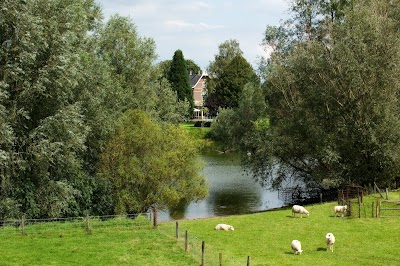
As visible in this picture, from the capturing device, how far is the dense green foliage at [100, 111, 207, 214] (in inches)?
1677

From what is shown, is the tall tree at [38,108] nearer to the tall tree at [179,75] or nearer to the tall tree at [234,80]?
the tall tree at [179,75]

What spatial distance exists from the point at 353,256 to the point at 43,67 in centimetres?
2542

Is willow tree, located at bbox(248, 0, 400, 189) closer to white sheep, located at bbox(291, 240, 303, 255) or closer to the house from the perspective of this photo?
white sheep, located at bbox(291, 240, 303, 255)

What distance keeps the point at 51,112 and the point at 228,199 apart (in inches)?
953

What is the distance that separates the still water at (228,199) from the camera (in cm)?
5025

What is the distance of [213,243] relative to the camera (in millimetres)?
30328

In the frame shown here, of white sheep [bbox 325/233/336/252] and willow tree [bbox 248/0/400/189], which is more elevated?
willow tree [bbox 248/0/400/189]

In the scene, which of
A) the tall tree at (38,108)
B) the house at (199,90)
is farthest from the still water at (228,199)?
the house at (199,90)

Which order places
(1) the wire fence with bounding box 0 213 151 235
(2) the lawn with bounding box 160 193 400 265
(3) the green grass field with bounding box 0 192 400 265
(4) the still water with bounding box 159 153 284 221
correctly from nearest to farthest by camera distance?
(3) the green grass field with bounding box 0 192 400 265
(2) the lawn with bounding box 160 193 400 265
(1) the wire fence with bounding box 0 213 151 235
(4) the still water with bounding box 159 153 284 221

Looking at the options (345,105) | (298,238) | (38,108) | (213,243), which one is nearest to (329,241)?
(298,238)

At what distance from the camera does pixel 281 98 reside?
5653 cm

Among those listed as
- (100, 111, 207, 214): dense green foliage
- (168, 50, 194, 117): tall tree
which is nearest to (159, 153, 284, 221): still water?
(100, 111, 207, 214): dense green foliage

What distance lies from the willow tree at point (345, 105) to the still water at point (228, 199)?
3.77 metres

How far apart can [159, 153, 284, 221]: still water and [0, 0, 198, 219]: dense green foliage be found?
9.56 meters
